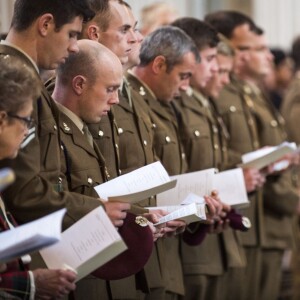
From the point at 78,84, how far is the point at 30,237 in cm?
137

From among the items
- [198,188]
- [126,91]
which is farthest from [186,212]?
[126,91]

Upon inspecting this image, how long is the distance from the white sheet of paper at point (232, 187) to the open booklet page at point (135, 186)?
1316mm

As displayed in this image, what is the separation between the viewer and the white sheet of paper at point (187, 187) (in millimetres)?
6221

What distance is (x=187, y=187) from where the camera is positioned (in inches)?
247

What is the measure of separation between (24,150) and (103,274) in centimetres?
62

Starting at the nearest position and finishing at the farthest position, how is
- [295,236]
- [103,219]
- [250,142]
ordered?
[103,219] < [250,142] < [295,236]

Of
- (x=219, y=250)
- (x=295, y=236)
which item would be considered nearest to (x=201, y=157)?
(x=219, y=250)

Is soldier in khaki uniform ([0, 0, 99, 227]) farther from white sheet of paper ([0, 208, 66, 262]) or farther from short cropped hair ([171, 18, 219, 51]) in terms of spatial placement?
short cropped hair ([171, 18, 219, 51])

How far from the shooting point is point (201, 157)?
7.11 meters

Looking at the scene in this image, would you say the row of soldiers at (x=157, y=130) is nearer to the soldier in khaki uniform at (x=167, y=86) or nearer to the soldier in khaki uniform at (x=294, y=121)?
the soldier in khaki uniform at (x=167, y=86)

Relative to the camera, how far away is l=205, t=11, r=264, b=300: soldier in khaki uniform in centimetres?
808

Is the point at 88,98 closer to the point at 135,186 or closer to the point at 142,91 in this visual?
the point at 135,186

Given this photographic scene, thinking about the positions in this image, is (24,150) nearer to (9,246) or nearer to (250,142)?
(9,246)

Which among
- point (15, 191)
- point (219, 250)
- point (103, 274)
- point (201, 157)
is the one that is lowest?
point (219, 250)
